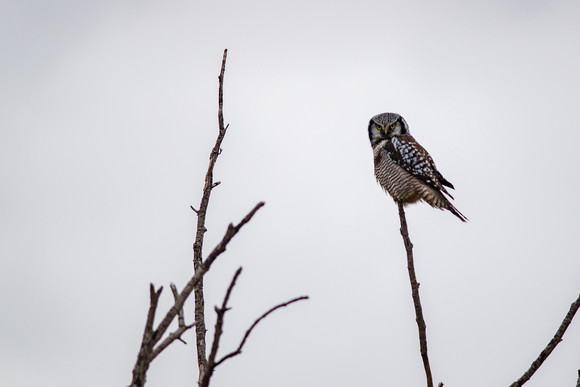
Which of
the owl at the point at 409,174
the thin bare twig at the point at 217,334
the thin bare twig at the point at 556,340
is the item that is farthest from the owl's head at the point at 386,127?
the thin bare twig at the point at 217,334

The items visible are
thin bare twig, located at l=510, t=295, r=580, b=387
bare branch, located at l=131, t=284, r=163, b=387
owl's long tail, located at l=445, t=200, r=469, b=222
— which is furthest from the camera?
owl's long tail, located at l=445, t=200, r=469, b=222

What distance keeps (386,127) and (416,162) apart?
88cm

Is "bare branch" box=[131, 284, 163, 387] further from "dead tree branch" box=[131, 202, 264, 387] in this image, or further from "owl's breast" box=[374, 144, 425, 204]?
"owl's breast" box=[374, 144, 425, 204]

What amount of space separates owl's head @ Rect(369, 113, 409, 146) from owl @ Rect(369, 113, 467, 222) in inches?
3.1

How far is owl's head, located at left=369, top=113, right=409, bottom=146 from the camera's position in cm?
930

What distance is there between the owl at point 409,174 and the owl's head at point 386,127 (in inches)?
3.1

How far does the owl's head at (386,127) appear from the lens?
30.5 feet

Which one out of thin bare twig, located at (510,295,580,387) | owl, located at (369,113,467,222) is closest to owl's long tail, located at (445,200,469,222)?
owl, located at (369,113,467,222)

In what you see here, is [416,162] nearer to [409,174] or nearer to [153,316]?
[409,174]

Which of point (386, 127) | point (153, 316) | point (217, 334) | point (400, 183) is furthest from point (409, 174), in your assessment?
point (153, 316)

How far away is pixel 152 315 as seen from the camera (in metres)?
1.57

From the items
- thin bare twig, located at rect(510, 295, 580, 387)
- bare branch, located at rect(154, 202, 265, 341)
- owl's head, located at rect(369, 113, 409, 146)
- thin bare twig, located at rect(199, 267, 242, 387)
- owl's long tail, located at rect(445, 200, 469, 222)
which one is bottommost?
thin bare twig, located at rect(510, 295, 580, 387)

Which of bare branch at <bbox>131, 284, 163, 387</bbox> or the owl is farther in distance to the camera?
the owl

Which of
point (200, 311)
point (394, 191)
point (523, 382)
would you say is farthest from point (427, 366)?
point (394, 191)
